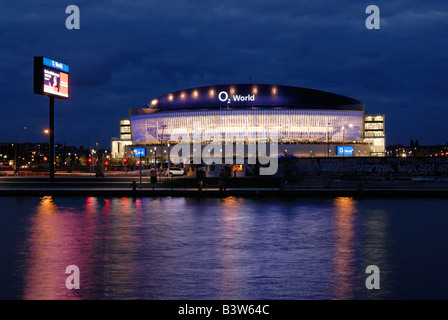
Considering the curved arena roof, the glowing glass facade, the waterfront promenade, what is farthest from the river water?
the curved arena roof

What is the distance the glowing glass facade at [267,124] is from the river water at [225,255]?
13711 centimetres

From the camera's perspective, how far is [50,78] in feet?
236

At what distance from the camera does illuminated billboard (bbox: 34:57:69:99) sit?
2751 inches

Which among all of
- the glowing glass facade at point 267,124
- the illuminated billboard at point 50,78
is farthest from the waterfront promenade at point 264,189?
the glowing glass facade at point 267,124

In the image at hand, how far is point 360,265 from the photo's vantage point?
14375 millimetres

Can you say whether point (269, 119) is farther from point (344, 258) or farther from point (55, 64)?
point (344, 258)

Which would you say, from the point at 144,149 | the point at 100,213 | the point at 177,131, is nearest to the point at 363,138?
the point at 177,131

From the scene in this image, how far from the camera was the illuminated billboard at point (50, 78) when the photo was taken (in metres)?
69.9

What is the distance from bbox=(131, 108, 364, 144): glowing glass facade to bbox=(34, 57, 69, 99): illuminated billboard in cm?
8580

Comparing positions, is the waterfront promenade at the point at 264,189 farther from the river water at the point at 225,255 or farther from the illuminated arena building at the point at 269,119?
the illuminated arena building at the point at 269,119

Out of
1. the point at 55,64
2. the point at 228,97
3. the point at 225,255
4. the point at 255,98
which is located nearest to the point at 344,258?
the point at 225,255

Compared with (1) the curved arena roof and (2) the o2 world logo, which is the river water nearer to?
(2) the o2 world logo

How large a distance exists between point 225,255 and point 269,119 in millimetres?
151168

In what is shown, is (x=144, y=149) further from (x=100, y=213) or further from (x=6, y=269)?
(x=6, y=269)
